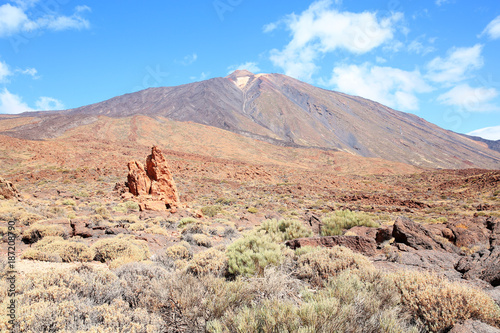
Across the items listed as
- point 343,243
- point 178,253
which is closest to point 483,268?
point 343,243

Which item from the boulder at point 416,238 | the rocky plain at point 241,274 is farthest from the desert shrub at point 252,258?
the boulder at point 416,238

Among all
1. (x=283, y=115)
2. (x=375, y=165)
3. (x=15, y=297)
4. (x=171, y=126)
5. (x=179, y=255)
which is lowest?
(x=179, y=255)

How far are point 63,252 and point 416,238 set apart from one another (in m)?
8.13

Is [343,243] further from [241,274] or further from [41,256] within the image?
[41,256]

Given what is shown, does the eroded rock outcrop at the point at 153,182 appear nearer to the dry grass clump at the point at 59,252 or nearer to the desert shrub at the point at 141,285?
the dry grass clump at the point at 59,252

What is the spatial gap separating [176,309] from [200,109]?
104m

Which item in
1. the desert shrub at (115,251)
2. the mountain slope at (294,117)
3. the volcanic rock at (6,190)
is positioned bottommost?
the desert shrub at (115,251)

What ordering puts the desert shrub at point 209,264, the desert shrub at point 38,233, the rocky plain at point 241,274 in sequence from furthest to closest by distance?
the desert shrub at point 38,233 < the desert shrub at point 209,264 < the rocky plain at point 241,274

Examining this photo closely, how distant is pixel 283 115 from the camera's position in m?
111

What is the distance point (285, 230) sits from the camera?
7363mm

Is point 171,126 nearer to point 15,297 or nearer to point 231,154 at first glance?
point 231,154

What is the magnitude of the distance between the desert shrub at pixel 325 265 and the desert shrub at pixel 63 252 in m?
4.57

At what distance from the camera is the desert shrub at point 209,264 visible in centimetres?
403

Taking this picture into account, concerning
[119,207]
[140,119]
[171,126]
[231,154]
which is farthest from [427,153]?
[119,207]
